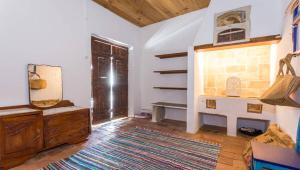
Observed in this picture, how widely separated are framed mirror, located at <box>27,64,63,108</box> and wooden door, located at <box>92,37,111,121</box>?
0.89 metres

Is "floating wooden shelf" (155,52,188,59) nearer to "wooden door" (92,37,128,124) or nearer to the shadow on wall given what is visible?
the shadow on wall

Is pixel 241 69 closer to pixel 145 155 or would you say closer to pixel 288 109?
pixel 288 109

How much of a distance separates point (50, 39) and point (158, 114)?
286cm

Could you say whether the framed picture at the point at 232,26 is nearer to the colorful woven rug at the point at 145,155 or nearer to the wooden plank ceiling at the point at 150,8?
the wooden plank ceiling at the point at 150,8

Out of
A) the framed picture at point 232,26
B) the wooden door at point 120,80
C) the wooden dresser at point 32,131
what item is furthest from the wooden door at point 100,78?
the framed picture at point 232,26

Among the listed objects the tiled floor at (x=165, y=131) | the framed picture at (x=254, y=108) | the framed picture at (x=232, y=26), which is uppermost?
the framed picture at (x=232, y=26)

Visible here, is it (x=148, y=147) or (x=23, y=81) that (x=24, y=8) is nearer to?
(x=23, y=81)

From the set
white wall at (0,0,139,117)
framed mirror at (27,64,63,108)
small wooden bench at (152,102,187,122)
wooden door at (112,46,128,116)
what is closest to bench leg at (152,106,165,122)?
small wooden bench at (152,102,187,122)

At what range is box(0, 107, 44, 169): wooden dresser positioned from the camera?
1.82 meters

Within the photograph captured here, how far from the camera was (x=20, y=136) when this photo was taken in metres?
1.94

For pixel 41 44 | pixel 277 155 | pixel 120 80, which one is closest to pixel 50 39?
pixel 41 44

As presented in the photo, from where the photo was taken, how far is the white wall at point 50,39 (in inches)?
85.4

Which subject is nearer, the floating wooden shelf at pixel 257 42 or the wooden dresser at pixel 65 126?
the wooden dresser at pixel 65 126

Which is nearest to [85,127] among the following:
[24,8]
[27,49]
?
[27,49]
